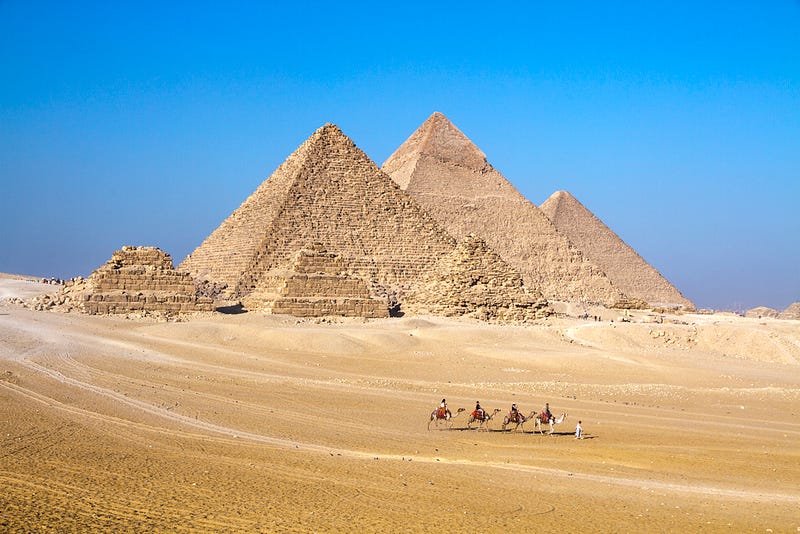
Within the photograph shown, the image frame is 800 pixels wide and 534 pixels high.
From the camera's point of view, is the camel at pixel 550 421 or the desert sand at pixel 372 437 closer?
the desert sand at pixel 372 437

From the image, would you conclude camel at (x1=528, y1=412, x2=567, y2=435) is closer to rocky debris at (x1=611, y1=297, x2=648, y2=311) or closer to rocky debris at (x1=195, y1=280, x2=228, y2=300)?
rocky debris at (x1=195, y1=280, x2=228, y2=300)

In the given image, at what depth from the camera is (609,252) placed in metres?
76.8

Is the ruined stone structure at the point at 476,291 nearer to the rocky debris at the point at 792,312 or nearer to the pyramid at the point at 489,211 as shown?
the rocky debris at the point at 792,312

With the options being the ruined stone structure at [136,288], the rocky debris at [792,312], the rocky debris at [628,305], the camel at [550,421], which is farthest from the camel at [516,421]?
the rocky debris at [792,312]

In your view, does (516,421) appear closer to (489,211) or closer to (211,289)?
(211,289)

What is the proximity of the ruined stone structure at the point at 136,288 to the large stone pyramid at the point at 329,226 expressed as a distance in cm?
822

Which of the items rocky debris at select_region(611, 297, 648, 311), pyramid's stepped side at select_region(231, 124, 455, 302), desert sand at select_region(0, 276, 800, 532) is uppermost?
pyramid's stepped side at select_region(231, 124, 455, 302)

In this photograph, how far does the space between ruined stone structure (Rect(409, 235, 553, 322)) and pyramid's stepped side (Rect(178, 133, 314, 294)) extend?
9739 mm

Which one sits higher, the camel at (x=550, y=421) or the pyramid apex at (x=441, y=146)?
the pyramid apex at (x=441, y=146)

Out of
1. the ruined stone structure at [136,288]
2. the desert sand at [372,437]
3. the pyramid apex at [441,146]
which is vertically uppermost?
the pyramid apex at [441,146]

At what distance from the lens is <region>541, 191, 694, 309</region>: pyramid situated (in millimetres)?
73312

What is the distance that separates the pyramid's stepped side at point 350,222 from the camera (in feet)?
143

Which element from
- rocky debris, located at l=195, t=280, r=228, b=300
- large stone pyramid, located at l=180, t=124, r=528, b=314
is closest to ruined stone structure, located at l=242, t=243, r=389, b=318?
rocky debris, located at l=195, t=280, r=228, b=300

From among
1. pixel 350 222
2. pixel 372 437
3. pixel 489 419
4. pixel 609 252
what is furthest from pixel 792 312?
pixel 372 437
